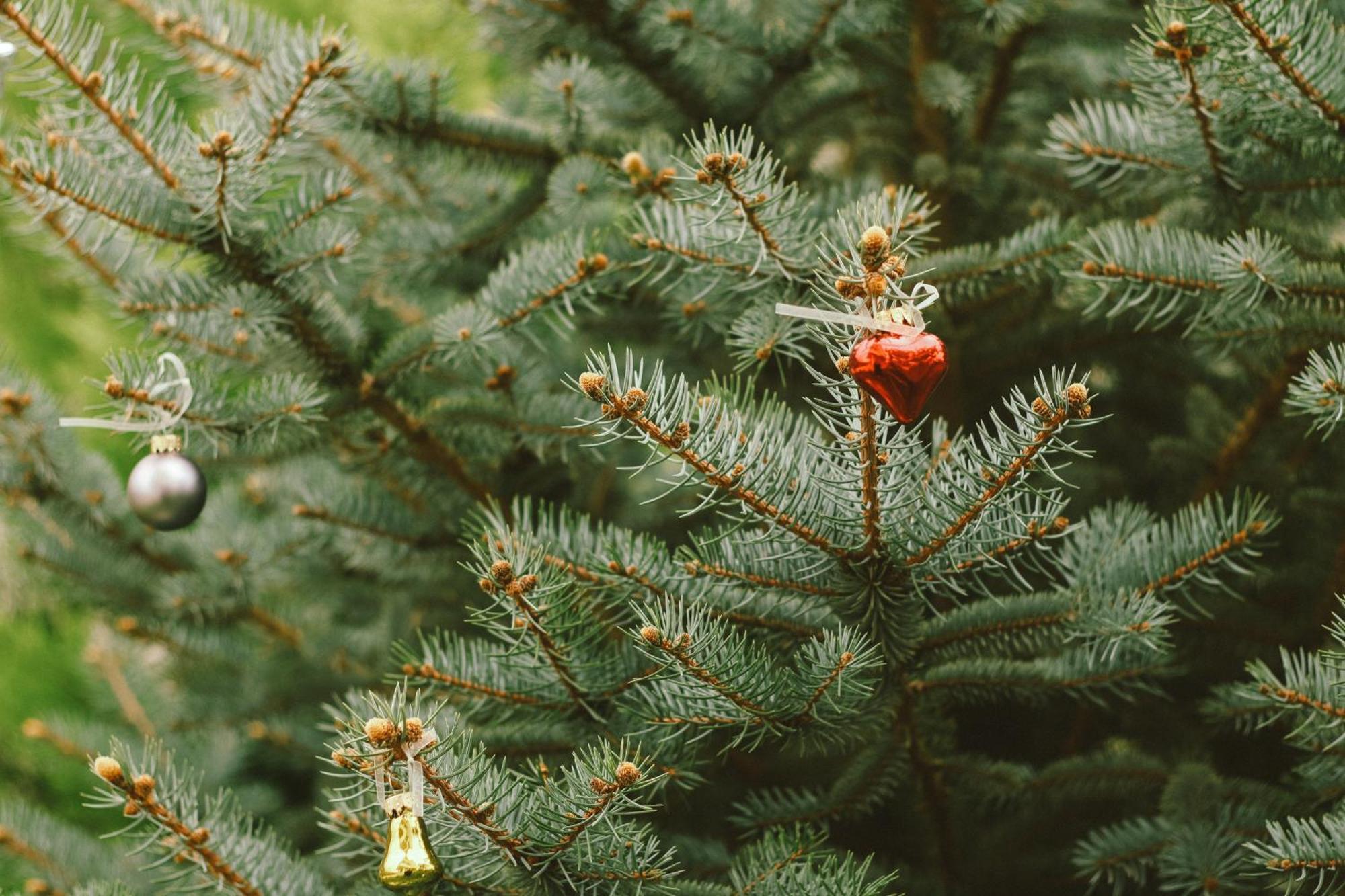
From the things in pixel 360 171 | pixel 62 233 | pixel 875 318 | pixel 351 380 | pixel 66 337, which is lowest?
pixel 875 318

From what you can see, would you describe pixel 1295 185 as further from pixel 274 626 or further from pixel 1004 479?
pixel 274 626

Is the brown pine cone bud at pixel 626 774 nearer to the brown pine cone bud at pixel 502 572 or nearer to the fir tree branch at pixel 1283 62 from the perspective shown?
the brown pine cone bud at pixel 502 572

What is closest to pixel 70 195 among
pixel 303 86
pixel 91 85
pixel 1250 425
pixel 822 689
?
pixel 91 85

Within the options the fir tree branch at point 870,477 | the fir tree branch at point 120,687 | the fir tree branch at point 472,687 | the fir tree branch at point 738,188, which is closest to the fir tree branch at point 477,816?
the fir tree branch at point 472,687

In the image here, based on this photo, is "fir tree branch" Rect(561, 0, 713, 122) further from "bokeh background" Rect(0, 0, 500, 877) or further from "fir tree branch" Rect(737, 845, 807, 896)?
"fir tree branch" Rect(737, 845, 807, 896)

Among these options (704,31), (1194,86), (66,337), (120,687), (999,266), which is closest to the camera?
(1194,86)

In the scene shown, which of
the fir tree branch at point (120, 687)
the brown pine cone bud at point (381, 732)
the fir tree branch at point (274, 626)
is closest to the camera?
the brown pine cone bud at point (381, 732)

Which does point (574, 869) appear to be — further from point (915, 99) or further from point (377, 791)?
point (915, 99)
